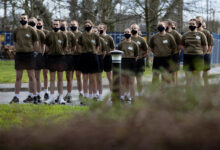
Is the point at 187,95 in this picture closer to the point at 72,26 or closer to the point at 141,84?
the point at 141,84

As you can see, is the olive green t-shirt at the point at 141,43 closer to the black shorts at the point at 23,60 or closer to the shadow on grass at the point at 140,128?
the black shorts at the point at 23,60

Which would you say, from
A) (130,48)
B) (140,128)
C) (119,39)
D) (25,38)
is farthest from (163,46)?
(119,39)

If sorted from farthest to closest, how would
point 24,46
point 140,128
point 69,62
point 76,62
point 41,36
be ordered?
point 76,62, point 69,62, point 41,36, point 24,46, point 140,128

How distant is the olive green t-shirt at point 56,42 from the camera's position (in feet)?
32.9

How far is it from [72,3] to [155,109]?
84.4ft

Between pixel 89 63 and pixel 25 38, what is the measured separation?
164 cm

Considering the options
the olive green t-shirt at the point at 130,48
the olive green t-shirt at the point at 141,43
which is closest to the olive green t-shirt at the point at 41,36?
the olive green t-shirt at the point at 130,48

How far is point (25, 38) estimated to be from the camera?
387 inches

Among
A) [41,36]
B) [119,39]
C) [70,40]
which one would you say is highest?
[119,39]

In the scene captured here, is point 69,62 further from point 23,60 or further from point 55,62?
point 23,60

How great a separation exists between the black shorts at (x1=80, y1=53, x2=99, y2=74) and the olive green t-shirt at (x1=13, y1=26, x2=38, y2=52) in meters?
1.22

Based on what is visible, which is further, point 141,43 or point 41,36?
point 141,43

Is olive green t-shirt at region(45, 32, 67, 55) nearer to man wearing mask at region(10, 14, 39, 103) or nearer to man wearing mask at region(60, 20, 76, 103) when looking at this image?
man wearing mask at region(60, 20, 76, 103)

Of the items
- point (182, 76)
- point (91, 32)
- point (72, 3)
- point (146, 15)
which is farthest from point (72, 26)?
point (72, 3)
